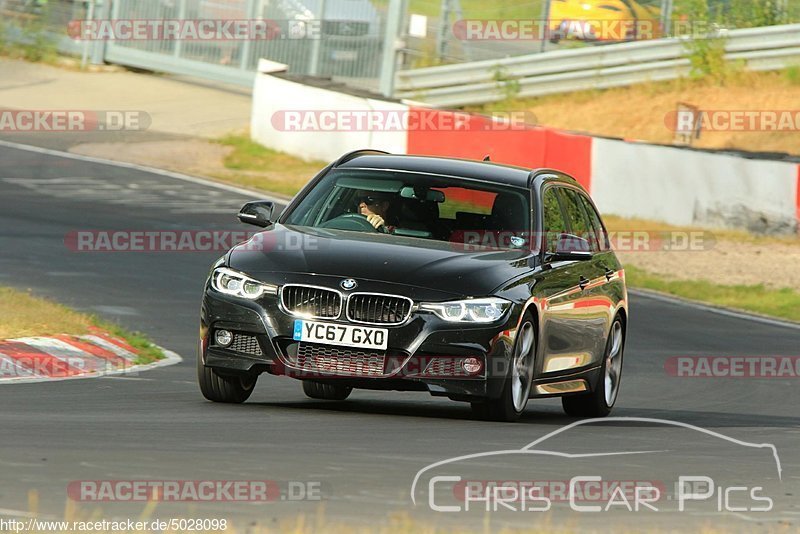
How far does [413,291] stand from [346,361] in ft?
1.69

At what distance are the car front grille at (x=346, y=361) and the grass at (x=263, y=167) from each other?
18.0m

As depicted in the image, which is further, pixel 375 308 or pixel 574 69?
pixel 574 69

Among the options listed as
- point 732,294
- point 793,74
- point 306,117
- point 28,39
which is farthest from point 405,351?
point 28,39

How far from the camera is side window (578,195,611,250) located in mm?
11992

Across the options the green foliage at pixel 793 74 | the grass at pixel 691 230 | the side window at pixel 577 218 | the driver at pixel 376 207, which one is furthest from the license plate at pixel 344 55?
the driver at pixel 376 207

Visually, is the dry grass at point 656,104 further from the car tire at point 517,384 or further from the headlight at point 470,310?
the headlight at point 470,310

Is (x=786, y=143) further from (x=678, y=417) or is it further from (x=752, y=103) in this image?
(x=678, y=417)

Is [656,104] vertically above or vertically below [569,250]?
above

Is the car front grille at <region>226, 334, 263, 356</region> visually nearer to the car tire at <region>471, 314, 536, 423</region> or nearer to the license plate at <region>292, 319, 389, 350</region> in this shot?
the license plate at <region>292, 319, 389, 350</region>

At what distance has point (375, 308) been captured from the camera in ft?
30.2

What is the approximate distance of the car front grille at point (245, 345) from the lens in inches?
368

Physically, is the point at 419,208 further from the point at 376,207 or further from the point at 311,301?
the point at 311,301

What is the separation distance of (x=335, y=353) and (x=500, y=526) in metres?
3.20

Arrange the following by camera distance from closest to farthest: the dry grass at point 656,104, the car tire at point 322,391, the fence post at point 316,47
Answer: the car tire at point 322,391, the dry grass at point 656,104, the fence post at point 316,47
